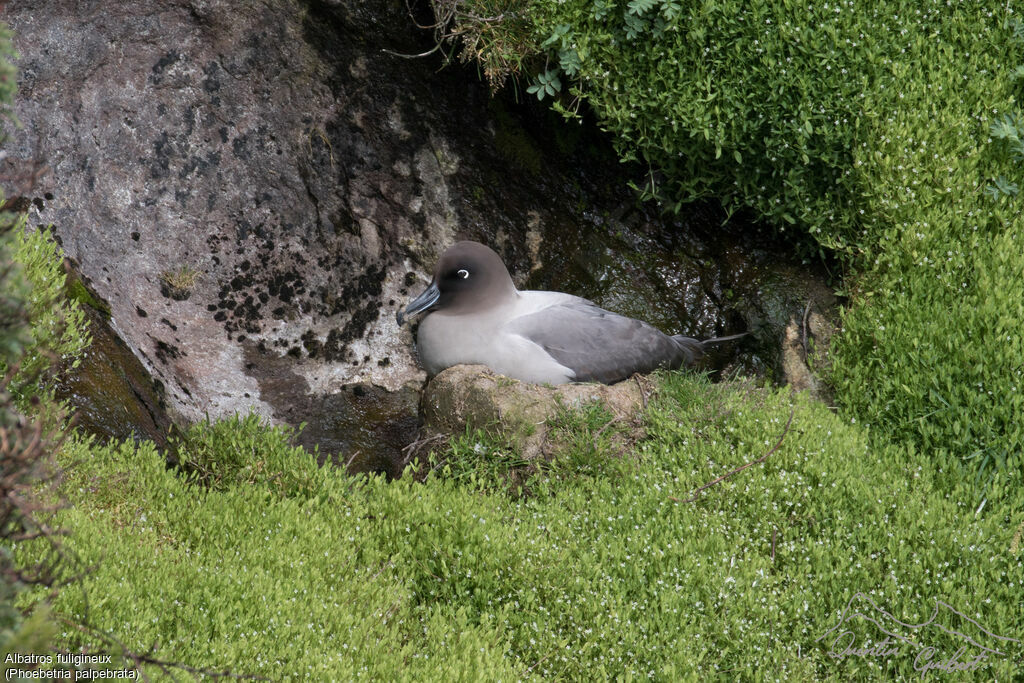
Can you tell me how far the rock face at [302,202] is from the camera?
18.7ft

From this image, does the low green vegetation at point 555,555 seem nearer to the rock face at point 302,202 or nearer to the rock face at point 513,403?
the rock face at point 513,403

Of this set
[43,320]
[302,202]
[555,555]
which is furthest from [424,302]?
[43,320]

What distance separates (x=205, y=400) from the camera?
5645mm

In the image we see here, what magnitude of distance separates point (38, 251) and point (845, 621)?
4.31 m

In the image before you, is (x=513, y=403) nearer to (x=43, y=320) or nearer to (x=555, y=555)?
(x=555, y=555)

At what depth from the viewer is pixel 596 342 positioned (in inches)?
214

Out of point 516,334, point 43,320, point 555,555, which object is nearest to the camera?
point 555,555

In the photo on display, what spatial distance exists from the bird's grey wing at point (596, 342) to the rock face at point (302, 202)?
886 millimetres

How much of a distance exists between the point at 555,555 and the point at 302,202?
333 cm

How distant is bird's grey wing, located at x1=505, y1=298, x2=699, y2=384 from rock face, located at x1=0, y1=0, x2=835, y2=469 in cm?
89

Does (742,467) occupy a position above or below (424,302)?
below

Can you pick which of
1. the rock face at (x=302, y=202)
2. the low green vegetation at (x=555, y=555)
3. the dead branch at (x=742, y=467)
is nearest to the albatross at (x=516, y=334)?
the low green vegetation at (x=555, y=555)

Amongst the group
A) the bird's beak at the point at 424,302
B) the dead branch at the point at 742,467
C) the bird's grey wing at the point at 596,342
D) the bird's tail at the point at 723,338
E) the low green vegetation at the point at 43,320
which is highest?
the low green vegetation at the point at 43,320

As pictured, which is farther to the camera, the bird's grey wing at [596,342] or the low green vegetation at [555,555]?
the bird's grey wing at [596,342]
